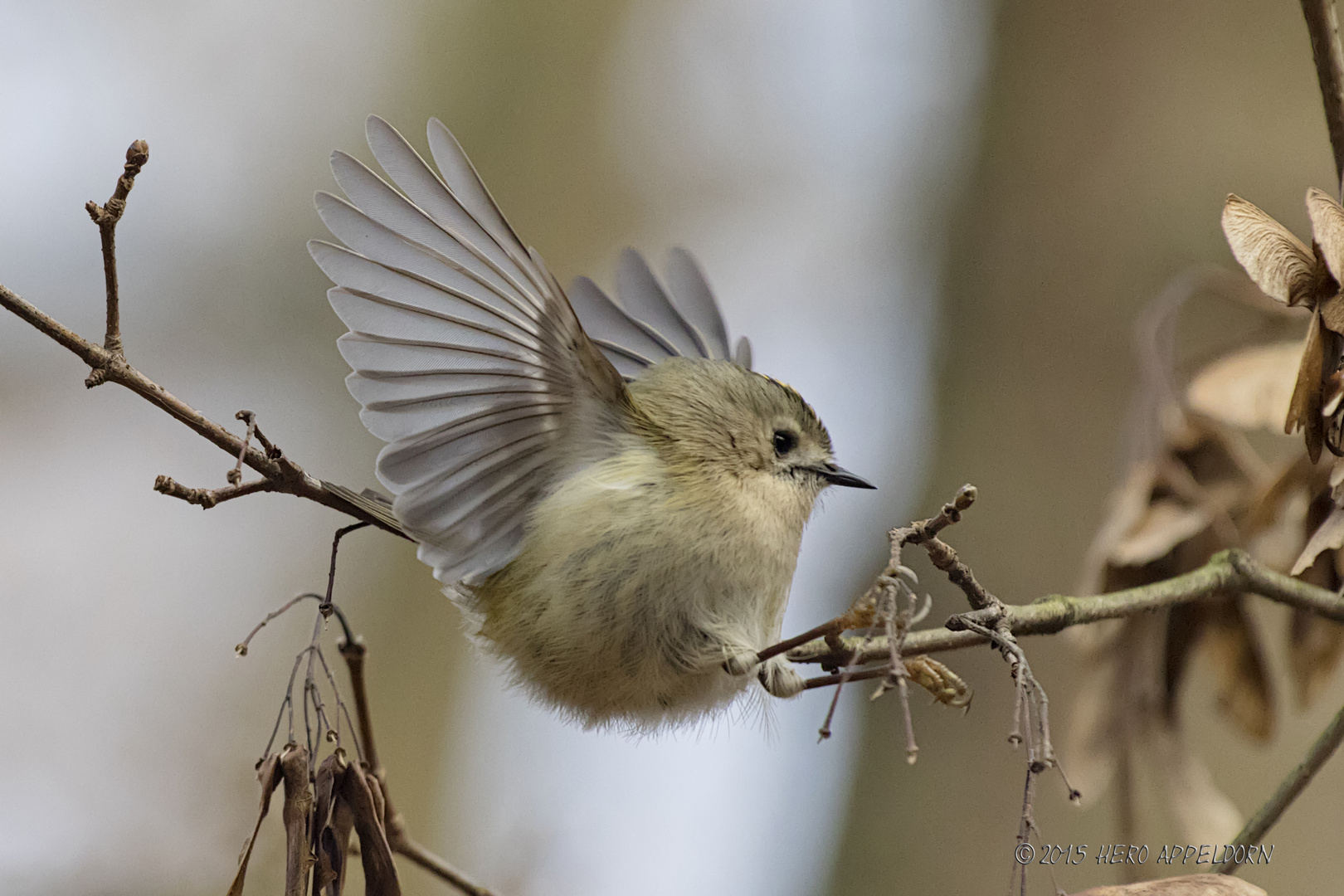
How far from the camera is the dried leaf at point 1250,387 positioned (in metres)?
1.09

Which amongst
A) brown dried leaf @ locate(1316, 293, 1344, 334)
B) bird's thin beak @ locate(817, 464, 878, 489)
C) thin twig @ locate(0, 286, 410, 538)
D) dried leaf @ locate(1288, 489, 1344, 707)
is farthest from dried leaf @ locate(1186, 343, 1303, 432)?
thin twig @ locate(0, 286, 410, 538)

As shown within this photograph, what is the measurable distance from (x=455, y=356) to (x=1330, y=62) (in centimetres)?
83

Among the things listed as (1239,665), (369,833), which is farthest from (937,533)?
(1239,665)

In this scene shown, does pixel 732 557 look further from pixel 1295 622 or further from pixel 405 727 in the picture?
pixel 405 727

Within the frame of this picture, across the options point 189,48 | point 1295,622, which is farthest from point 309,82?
point 1295,622

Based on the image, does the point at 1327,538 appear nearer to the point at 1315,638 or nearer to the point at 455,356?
the point at 1315,638

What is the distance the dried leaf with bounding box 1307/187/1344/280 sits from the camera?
33.7 inches

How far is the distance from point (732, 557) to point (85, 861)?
1.86 meters

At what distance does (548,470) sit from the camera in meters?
1.19

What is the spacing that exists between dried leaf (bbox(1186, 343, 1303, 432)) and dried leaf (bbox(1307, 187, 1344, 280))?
0.23 metres

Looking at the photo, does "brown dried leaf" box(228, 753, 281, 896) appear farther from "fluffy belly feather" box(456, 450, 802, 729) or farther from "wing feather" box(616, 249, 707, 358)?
"wing feather" box(616, 249, 707, 358)

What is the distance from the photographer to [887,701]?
223 centimetres

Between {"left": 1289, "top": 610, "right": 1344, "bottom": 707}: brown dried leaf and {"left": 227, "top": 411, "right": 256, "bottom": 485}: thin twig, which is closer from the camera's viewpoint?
{"left": 227, "top": 411, "right": 256, "bottom": 485}: thin twig

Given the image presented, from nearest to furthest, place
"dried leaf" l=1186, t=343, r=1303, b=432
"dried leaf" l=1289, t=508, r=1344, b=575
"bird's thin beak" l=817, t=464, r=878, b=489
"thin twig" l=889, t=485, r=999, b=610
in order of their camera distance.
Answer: "thin twig" l=889, t=485, r=999, b=610 → "dried leaf" l=1289, t=508, r=1344, b=575 → "dried leaf" l=1186, t=343, r=1303, b=432 → "bird's thin beak" l=817, t=464, r=878, b=489
